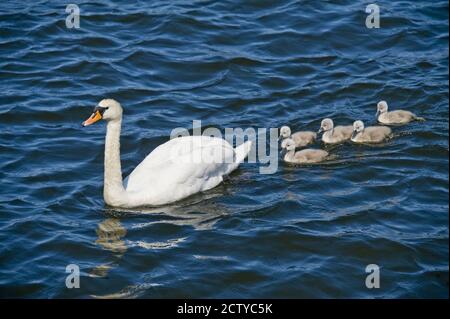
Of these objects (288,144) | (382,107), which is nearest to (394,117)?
(382,107)

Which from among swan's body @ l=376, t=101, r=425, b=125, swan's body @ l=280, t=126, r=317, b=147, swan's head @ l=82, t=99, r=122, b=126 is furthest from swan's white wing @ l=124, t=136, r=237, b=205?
swan's body @ l=376, t=101, r=425, b=125

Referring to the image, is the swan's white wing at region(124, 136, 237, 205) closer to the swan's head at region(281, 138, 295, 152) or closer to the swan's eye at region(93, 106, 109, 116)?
the swan's head at region(281, 138, 295, 152)

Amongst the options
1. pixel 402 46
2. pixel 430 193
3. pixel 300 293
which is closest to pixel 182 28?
pixel 402 46

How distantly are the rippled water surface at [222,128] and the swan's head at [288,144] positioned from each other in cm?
25

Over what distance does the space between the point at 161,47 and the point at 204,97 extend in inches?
80.9

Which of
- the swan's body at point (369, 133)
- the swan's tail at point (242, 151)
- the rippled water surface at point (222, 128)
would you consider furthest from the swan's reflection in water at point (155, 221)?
the swan's body at point (369, 133)

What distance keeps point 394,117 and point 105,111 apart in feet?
13.4

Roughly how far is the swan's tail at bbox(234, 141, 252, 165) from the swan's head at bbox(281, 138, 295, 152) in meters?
0.46

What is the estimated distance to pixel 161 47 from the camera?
625 inches

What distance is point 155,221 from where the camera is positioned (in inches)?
436

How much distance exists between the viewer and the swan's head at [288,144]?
12297mm

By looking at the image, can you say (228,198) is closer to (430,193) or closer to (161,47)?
(430,193)

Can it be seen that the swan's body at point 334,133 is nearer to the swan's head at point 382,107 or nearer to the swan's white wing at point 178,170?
the swan's head at point 382,107

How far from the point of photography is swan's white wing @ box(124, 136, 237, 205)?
11406mm
